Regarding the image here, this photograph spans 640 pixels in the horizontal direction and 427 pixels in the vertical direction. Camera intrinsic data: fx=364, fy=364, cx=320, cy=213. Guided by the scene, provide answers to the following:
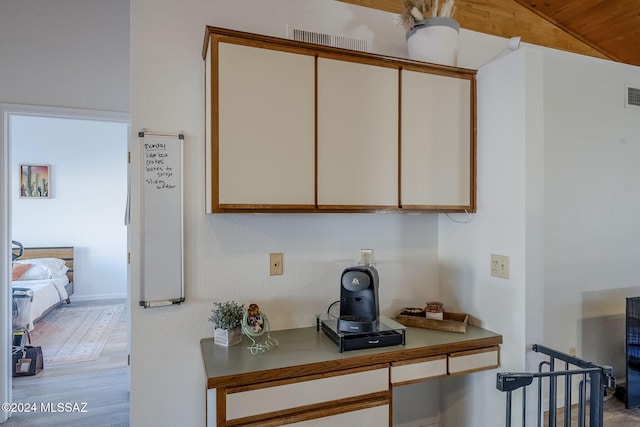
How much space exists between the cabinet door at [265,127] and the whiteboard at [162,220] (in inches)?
13.7

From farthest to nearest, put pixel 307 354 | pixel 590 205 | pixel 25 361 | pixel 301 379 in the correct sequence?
pixel 25 361, pixel 590 205, pixel 307 354, pixel 301 379

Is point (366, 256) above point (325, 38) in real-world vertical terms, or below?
below

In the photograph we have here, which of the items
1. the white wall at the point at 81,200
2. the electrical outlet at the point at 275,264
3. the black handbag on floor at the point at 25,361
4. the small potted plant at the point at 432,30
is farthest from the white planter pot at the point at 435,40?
the white wall at the point at 81,200

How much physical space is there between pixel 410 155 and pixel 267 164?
0.82 metres

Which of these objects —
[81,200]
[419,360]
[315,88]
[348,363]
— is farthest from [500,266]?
[81,200]

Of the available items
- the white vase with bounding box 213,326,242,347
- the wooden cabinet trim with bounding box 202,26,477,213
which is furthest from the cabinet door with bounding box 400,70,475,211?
the white vase with bounding box 213,326,242,347

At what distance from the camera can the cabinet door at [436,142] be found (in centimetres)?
204

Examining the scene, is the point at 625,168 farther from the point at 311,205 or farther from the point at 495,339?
the point at 311,205

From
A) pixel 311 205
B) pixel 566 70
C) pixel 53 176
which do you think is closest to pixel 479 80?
pixel 566 70

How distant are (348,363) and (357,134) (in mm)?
1141

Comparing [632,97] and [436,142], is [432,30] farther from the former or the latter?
[632,97]

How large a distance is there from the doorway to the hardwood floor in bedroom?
2571mm

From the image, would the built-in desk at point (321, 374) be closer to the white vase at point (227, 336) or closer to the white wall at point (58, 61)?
the white vase at point (227, 336)

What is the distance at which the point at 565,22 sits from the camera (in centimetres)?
300
